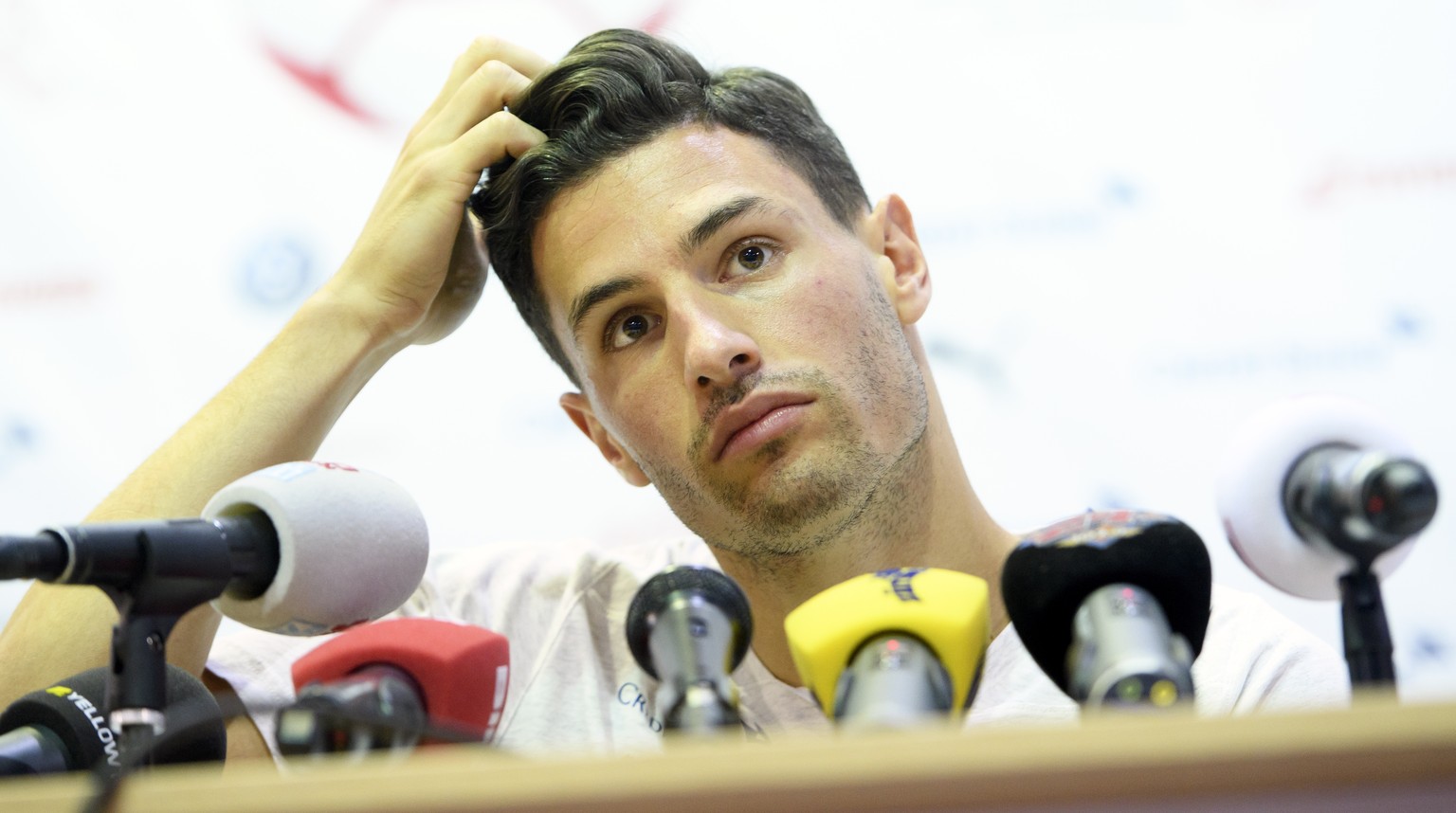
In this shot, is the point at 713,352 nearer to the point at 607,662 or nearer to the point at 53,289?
the point at 607,662

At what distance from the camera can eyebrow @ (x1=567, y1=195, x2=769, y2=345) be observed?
1.81 metres

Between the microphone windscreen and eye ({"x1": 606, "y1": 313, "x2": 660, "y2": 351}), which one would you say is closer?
the microphone windscreen

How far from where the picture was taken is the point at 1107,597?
37.3 inches

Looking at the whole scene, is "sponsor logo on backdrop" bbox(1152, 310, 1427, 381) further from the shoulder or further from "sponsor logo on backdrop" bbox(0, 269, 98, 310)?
"sponsor logo on backdrop" bbox(0, 269, 98, 310)

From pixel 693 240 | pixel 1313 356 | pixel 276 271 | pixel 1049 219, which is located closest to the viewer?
pixel 693 240

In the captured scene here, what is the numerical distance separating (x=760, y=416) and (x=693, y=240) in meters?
0.26

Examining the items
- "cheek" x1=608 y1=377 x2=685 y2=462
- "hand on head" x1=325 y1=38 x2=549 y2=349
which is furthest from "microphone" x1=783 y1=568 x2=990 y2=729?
"hand on head" x1=325 y1=38 x2=549 y2=349

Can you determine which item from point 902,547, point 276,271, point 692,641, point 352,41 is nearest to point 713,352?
point 902,547

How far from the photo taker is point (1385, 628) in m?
0.95

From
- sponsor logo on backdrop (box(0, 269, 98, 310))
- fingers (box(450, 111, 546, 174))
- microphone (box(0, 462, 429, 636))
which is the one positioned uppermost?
sponsor logo on backdrop (box(0, 269, 98, 310))

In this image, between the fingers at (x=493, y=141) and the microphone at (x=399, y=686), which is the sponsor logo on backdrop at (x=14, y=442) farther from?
the microphone at (x=399, y=686)

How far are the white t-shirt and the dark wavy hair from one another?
0.32m

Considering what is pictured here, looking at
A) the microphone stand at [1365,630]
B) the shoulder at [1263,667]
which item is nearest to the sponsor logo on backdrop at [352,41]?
the shoulder at [1263,667]

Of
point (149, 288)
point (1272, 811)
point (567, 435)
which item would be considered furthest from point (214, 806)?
point (149, 288)
